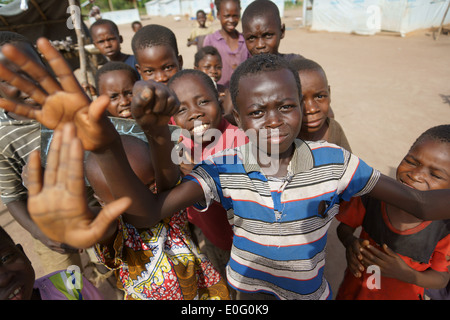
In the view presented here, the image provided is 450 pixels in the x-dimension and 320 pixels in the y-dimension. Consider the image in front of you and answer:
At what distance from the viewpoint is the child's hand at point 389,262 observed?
1273 mm

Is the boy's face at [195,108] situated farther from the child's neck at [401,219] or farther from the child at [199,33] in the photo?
the child at [199,33]

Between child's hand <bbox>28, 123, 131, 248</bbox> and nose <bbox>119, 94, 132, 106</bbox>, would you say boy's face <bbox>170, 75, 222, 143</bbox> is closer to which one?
nose <bbox>119, 94, 132, 106</bbox>

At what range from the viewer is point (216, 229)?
1.74 metres

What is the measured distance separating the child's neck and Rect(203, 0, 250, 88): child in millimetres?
2574

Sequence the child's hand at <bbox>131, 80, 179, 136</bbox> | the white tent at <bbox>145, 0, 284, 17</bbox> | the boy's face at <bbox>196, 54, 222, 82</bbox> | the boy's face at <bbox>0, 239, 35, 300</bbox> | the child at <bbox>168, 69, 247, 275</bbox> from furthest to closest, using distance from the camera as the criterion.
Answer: the white tent at <bbox>145, 0, 284, 17</bbox> < the boy's face at <bbox>196, 54, 222, 82</bbox> < the child at <bbox>168, 69, 247, 275</bbox> < the boy's face at <bbox>0, 239, 35, 300</bbox> < the child's hand at <bbox>131, 80, 179, 136</bbox>

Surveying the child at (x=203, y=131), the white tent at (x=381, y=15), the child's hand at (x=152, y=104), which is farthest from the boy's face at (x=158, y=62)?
the white tent at (x=381, y=15)

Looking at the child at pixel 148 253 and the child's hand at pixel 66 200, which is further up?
the child's hand at pixel 66 200

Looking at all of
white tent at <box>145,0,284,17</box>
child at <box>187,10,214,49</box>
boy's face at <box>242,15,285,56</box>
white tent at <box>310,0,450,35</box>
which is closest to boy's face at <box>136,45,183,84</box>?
boy's face at <box>242,15,285,56</box>

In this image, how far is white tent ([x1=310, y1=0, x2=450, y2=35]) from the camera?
1185 cm

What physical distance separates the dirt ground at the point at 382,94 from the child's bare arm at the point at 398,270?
3.11ft

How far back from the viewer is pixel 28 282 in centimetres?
111

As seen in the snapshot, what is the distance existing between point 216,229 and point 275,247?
1.98 ft

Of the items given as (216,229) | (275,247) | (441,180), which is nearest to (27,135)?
(216,229)

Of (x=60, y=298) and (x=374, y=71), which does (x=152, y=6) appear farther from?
(x=60, y=298)
